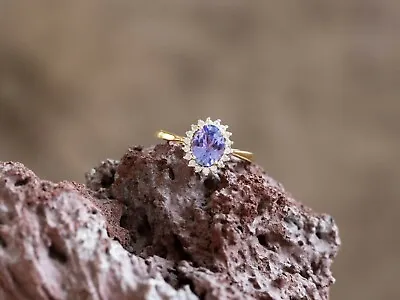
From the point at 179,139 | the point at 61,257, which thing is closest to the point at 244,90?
the point at 179,139

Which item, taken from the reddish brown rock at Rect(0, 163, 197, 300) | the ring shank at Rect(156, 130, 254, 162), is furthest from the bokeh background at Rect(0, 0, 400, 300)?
the reddish brown rock at Rect(0, 163, 197, 300)

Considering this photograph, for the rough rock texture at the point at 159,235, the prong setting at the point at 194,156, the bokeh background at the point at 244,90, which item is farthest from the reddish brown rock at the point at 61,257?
the bokeh background at the point at 244,90

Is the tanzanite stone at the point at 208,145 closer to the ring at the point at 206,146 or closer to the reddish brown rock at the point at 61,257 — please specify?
the ring at the point at 206,146

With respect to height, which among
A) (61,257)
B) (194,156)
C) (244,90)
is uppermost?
(244,90)

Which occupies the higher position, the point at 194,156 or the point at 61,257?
the point at 194,156

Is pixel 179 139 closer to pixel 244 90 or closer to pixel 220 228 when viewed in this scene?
pixel 220 228

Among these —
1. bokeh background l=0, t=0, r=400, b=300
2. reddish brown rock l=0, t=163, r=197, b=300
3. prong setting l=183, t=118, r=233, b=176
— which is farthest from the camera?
bokeh background l=0, t=0, r=400, b=300

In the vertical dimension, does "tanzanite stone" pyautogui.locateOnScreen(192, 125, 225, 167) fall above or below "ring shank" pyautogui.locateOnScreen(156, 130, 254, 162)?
below

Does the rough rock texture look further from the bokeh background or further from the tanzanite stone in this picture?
the bokeh background
